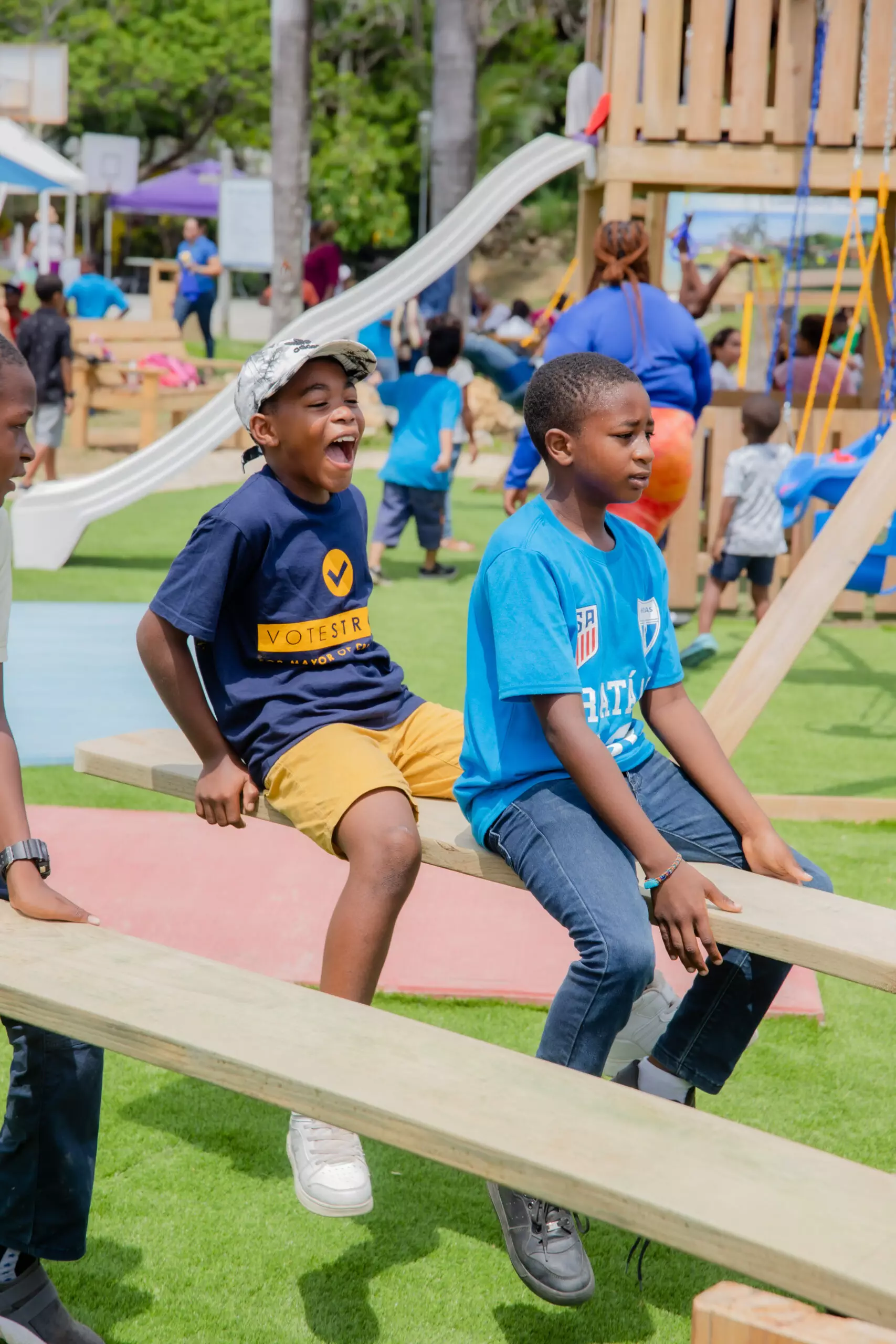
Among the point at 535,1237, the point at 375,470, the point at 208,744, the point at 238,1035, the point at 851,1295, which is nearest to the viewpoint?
the point at 851,1295

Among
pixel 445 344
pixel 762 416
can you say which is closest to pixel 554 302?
pixel 445 344

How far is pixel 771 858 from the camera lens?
2.79m

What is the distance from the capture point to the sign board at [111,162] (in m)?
30.4

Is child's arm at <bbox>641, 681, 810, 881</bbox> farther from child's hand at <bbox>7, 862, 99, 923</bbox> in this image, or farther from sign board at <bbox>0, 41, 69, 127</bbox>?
sign board at <bbox>0, 41, 69, 127</bbox>

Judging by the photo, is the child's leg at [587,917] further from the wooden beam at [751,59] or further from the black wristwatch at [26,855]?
the wooden beam at [751,59]

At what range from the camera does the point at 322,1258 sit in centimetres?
267

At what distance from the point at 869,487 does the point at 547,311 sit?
10282 mm

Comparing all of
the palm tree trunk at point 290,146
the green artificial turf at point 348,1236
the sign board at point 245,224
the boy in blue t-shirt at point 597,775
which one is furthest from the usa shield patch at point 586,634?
the sign board at point 245,224

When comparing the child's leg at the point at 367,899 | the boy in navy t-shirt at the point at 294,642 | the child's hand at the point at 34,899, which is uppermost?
the boy in navy t-shirt at the point at 294,642

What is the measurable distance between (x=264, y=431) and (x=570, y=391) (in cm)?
65

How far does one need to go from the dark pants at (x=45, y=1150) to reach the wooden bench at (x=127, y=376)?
12.4m

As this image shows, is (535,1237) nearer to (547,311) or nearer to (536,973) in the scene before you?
(536,973)

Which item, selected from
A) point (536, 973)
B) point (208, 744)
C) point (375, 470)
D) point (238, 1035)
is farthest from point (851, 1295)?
point (375, 470)

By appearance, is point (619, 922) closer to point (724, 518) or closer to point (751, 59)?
point (724, 518)
